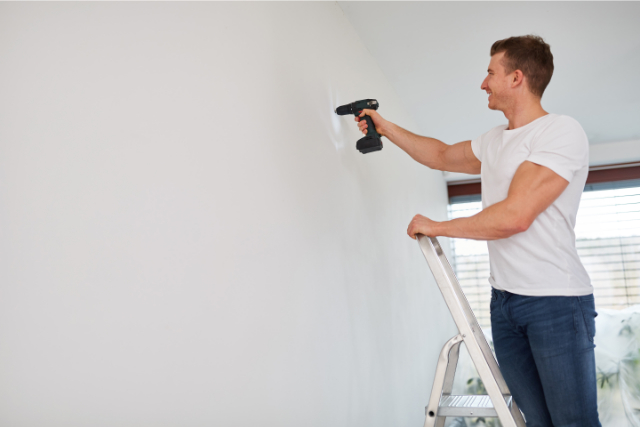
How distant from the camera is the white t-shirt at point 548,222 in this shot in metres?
1.21

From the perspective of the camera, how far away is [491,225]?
1.21 metres

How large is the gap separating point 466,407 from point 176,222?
946 millimetres

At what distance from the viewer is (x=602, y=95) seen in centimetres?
316

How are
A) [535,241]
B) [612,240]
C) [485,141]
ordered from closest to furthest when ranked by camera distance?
[535,241], [485,141], [612,240]

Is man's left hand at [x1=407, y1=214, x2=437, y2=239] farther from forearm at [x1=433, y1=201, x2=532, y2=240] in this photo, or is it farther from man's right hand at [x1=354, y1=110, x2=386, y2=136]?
man's right hand at [x1=354, y1=110, x2=386, y2=136]

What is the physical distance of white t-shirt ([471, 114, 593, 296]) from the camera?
1.21m

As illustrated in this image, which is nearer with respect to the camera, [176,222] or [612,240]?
[176,222]

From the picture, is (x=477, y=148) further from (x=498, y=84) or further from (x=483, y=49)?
(x=483, y=49)

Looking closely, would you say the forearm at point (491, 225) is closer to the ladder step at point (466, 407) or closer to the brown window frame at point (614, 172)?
the ladder step at point (466, 407)

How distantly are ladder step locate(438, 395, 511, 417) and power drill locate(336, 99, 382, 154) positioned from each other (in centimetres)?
86

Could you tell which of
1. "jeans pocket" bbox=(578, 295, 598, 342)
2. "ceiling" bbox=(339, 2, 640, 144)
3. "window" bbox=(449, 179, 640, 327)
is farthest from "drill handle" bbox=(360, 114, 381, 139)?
"window" bbox=(449, 179, 640, 327)

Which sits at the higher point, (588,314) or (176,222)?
(176,222)

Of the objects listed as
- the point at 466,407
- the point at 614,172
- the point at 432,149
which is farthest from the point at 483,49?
the point at 614,172

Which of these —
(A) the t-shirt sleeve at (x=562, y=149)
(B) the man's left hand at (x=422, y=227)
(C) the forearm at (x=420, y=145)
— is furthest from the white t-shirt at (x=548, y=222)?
(C) the forearm at (x=420, y=145)
